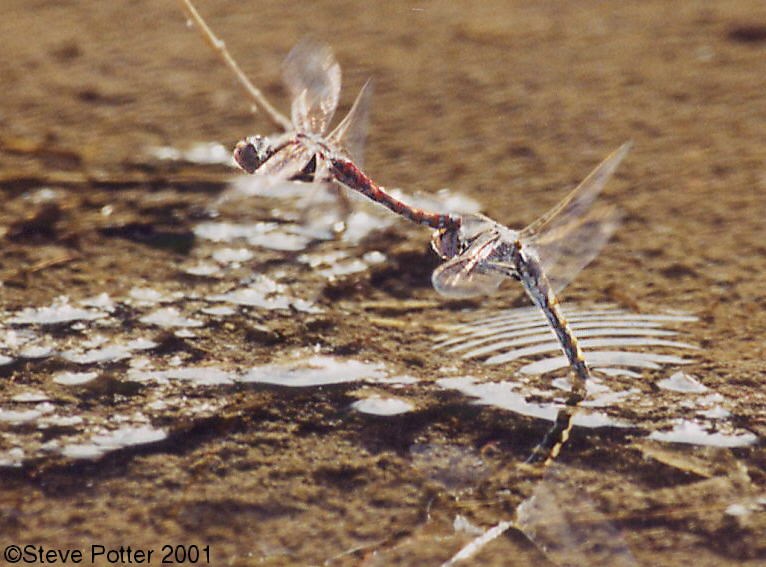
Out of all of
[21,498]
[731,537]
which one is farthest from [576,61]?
[21,498]

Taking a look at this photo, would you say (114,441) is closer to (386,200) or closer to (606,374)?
(386,200)

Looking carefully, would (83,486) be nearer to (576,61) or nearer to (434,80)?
(434,80)

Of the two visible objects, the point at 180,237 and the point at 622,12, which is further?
the point at 622,12

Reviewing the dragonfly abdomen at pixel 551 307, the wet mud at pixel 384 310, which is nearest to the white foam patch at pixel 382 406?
the wet mud at pixel 384 310

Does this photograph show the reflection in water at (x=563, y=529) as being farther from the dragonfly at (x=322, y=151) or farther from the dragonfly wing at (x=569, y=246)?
the dragonfly at (x=322, y=151)

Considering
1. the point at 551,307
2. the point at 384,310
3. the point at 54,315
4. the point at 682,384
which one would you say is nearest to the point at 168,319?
the point at 54,315

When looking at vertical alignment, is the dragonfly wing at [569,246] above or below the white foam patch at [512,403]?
above

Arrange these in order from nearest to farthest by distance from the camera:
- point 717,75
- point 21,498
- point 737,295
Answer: point 21,498, point 737,295, point 717,75

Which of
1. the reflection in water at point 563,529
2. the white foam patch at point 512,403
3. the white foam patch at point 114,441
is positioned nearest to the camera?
the reflection in water at point 563,529

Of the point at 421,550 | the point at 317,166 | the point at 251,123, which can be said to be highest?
the point at 317,166
